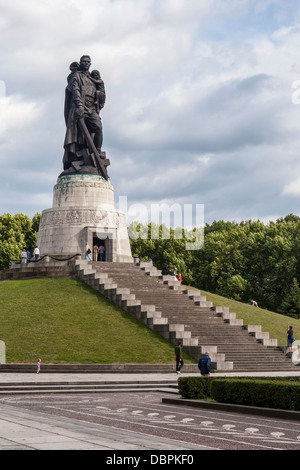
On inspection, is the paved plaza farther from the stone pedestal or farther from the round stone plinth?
the round stone plinth

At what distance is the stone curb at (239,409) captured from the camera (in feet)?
53.7

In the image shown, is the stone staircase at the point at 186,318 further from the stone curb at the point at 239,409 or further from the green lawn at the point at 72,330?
the stone curb at the point at 239,409

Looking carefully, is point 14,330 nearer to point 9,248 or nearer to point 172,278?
point 172,278

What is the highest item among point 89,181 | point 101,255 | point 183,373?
point 89,181

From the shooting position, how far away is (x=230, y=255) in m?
82.1

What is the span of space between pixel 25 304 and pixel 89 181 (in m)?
15.4

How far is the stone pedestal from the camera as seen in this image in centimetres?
4981

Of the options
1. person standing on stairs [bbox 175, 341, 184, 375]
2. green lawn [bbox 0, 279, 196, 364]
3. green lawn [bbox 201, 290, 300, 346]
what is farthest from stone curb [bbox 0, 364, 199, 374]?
green lawn [bbox 201, 290, 300, 346]

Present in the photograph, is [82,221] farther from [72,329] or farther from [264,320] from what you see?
[72,329]

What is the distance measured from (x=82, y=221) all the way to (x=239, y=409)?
33.6 meters

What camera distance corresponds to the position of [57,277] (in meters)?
45.2

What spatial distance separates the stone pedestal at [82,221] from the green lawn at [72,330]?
802cm

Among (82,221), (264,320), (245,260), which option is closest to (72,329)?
(264,320)

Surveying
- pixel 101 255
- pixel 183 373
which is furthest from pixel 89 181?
pixel 183 373
